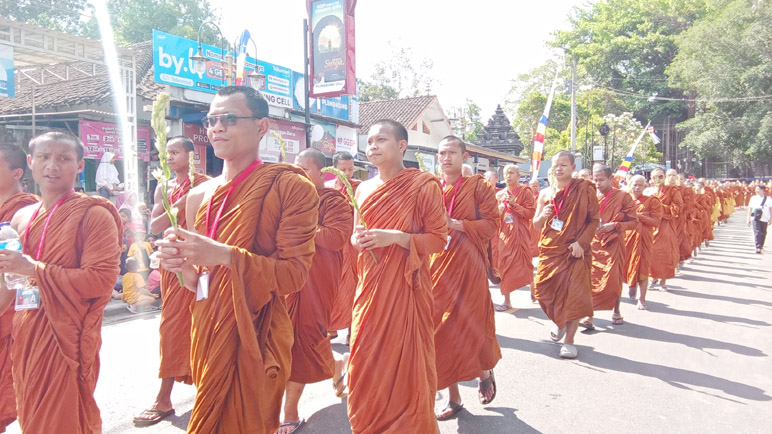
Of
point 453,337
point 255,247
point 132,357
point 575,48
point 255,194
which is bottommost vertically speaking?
point 132,357

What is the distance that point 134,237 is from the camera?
8.73m

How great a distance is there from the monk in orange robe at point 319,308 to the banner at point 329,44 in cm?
895

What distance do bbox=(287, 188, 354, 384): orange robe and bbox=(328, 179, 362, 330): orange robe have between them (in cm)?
72

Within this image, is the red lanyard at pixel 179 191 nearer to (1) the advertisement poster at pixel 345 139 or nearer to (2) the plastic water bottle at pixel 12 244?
(2) the plastic water bottle at pixel 12 244

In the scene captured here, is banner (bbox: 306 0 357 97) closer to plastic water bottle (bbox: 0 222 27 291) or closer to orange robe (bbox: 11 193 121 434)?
orange robe (bbox: 11 193 121 434)

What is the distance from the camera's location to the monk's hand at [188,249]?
217cm

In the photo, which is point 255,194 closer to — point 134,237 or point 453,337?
point 453,337

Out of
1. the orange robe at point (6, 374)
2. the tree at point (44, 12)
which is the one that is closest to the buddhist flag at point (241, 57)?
the orange robe at point (6, 374)

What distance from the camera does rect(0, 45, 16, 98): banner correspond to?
1065cm

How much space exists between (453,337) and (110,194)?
10733 millimetres

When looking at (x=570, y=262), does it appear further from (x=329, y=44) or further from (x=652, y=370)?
(x=329, y=44)

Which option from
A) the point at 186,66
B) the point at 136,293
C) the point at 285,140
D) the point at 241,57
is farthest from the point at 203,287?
the point at 285,140

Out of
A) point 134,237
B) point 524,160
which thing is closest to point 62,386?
point 134,237

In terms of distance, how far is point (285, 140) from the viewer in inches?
671
